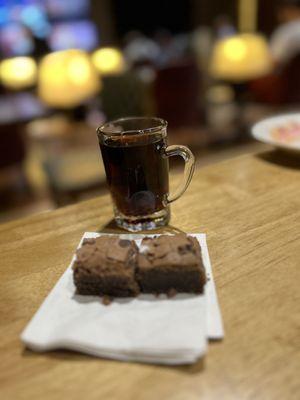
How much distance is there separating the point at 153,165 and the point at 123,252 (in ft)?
0.74

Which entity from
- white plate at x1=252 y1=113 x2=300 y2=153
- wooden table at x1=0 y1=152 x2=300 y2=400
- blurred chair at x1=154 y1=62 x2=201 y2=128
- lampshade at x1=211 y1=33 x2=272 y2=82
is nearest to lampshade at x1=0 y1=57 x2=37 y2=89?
blurred chair at x1=154 y1=62 x2=201 y2=128

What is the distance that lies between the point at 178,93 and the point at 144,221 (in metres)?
2.67

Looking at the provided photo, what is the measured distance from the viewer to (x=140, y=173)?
72 centimetres

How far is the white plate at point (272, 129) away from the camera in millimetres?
959

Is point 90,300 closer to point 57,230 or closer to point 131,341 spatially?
point 131,341

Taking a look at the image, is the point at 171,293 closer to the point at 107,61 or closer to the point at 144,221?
the point at 144,221

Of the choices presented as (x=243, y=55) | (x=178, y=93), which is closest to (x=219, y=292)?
(x=243, y=55)

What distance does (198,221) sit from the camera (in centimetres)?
77

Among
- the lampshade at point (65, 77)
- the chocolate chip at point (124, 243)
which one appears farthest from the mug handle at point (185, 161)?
the lampshade at point (65, 77)

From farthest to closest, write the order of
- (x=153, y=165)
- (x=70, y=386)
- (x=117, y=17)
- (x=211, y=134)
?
(x=117, y=17) < (x=211, y=134) < (x=153, y=165) < (x=70, y=386)

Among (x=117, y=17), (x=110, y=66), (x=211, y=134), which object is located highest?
(x=117, y=17)

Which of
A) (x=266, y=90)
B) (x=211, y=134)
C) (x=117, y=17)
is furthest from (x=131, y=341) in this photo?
(x=117, y=17)

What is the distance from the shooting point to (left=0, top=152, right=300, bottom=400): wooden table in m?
0.43

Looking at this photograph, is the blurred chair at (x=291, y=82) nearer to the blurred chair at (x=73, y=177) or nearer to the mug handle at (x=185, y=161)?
the blurred chair at (x=73, y=177)
